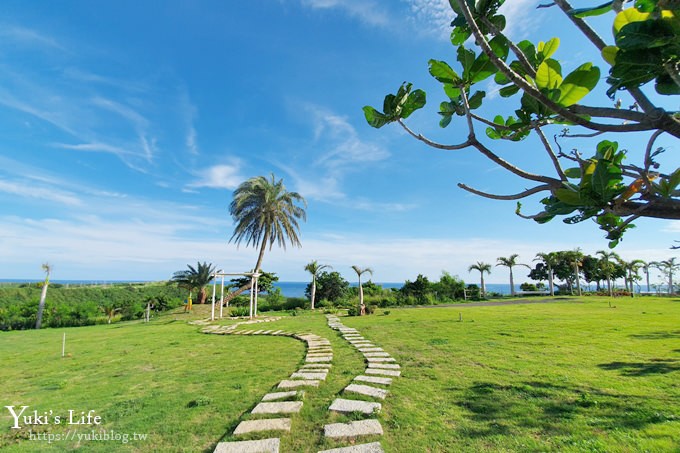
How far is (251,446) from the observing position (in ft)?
9.64

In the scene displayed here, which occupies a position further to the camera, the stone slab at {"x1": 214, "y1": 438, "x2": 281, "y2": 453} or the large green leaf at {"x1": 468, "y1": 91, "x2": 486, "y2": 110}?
the stone slab at {"x1": 214, "y1": 438, "x2": 281, "y2": 453}

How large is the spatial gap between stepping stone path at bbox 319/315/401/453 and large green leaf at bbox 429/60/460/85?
3123mm

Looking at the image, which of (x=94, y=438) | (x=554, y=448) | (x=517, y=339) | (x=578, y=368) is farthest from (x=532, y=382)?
(x=94, y=438)

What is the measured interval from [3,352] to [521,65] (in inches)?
571

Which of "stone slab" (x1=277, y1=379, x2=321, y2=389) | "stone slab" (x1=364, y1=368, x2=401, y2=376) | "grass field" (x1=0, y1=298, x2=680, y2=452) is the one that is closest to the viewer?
"grass field" (x1=0, y1=298, x2=680, y2=452)

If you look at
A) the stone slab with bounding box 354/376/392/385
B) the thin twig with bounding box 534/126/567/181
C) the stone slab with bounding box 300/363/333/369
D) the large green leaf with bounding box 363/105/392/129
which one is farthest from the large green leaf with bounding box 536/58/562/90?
the stone slab with bounding box 300/363/333/369

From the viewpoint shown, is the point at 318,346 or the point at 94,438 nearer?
the point at 94,438

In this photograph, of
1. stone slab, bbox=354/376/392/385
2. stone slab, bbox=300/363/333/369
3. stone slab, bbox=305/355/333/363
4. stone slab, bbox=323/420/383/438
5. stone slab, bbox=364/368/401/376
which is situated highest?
stone slab, bbox=323/420/383/438

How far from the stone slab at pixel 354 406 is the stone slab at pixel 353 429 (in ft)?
0.98

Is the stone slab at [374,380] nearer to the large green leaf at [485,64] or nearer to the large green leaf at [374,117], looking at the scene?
the large green leaf at [374,117]

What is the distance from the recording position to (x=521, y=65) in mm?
1609

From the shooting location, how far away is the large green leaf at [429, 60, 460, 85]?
1679 mm

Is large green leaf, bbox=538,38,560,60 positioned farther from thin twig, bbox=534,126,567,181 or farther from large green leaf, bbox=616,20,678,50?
large green leaf, bbox=616,20,678,50

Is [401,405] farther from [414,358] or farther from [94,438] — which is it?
[94,438]
